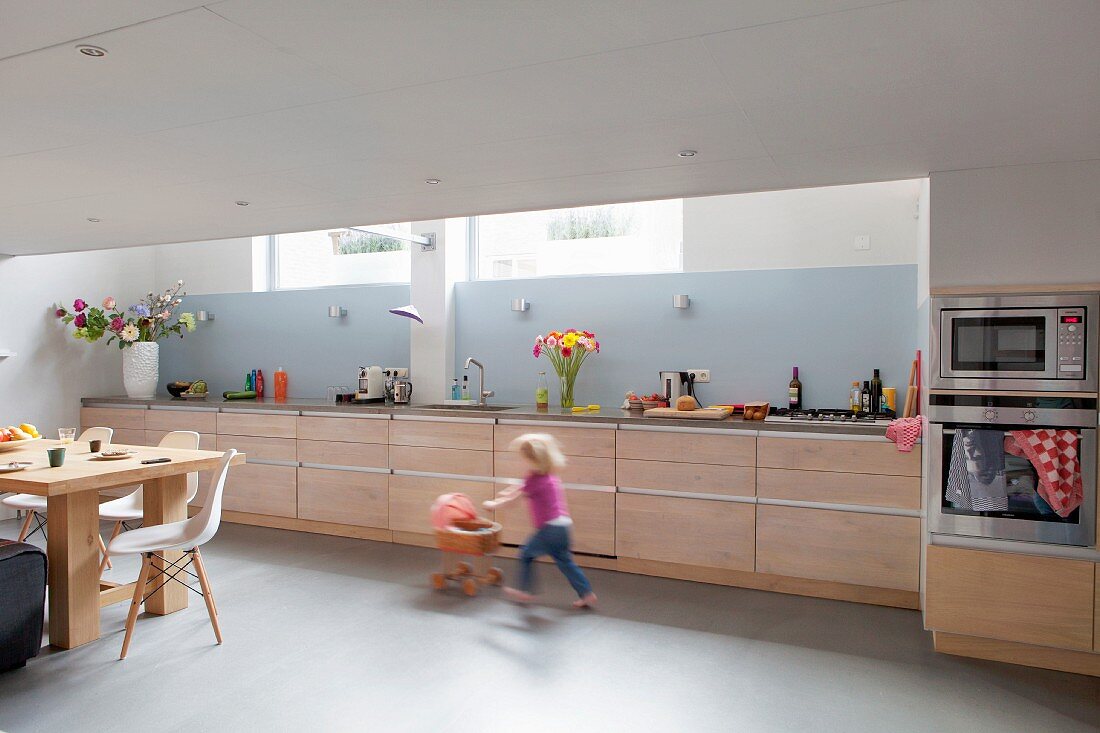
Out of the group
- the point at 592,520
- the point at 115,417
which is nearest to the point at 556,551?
the point at 592,520

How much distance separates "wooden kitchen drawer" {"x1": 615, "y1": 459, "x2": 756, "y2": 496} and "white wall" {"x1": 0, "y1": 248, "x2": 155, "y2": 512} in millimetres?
5073

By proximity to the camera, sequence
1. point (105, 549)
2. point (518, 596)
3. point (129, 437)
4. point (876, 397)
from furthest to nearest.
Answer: point (129, 437), point (876, 397), point (518, 596), point (105, 549)

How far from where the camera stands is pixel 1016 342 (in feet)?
10.9

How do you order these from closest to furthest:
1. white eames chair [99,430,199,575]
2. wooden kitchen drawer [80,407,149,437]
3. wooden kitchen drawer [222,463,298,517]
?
white eames chair [99,430,199,575]
wooden kitchen drawer [222,463,298,517]
wooden kitchen drawer [80,407,149,437]

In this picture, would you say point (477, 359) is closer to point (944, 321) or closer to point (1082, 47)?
point (944, 321)

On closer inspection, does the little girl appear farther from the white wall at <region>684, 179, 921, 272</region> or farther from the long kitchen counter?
the white wall at <region>684, 179, 921, 272</region>

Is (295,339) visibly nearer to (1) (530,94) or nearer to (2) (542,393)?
(2) (542,393)

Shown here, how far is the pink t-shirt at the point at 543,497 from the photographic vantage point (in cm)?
391

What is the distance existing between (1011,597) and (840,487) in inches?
36.2

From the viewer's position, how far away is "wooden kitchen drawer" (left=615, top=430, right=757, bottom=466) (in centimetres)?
422

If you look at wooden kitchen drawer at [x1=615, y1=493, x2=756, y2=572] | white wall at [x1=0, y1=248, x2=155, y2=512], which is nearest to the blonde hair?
wooden kitchen drawer at [x1=615, y1=493, x2=756, y2=572]

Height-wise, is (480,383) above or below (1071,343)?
below

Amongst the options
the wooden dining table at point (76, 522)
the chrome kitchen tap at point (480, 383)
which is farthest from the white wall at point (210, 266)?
the wooden dining table at point (76, 522)

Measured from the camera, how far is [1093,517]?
10.4ft
